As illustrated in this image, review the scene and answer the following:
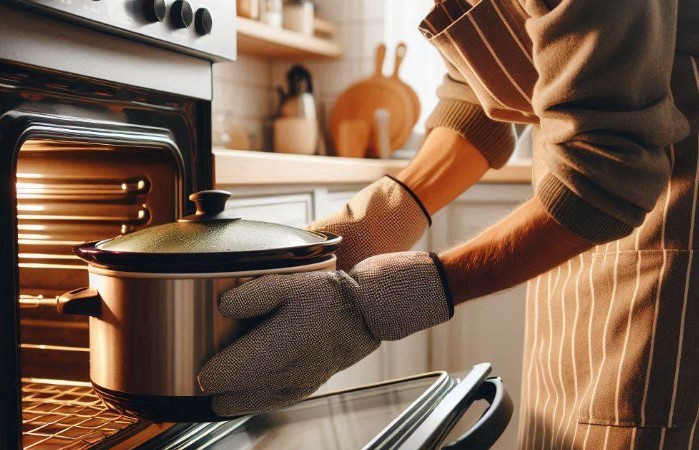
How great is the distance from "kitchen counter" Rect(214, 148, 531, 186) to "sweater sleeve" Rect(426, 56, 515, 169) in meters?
0.34

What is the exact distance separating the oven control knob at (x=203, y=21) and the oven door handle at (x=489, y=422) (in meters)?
0.51

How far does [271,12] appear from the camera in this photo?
7.79 feet

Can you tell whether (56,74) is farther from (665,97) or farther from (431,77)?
(431,77)

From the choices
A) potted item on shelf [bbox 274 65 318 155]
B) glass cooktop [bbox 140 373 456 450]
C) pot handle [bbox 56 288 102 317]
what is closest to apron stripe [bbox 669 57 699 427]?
glass cooktop [bbox 140 373 456 450]

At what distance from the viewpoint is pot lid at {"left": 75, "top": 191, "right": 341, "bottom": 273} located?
562 mm

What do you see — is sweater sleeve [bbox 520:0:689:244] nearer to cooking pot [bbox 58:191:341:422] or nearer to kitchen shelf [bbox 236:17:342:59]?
cooking pot [bbox 58:191:341:422]

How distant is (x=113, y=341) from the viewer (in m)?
0.59

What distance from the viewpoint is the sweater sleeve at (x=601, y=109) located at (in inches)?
25.5

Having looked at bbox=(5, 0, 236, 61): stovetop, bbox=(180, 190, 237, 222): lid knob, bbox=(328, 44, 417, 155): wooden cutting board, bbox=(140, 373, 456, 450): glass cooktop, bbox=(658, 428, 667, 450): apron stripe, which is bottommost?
bbox=(658, 428, 667, 450): apron stripe

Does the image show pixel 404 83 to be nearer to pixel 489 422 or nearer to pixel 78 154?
pixel 78 154

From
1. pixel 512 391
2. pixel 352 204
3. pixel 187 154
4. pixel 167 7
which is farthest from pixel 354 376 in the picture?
pixel 167 7

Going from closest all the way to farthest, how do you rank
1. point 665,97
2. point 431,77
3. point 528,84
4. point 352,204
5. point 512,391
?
point 665,97 → point 528,84 → point 352,204 → point 512,391 → point 431,77

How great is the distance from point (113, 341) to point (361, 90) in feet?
7.29

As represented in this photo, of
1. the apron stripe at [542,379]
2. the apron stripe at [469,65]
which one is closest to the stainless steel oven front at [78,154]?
the apron stripe at [469,65]
